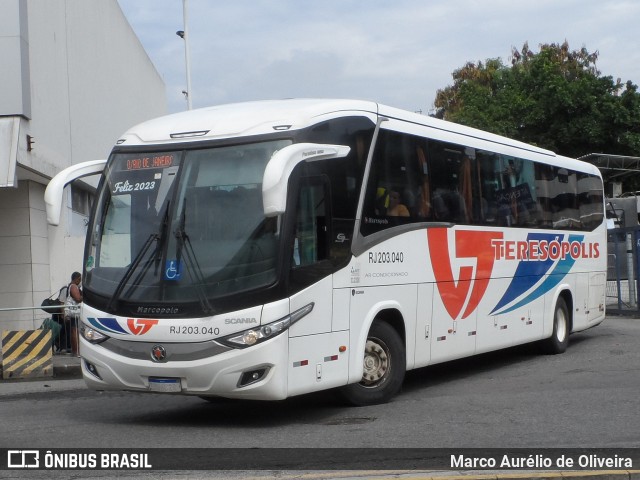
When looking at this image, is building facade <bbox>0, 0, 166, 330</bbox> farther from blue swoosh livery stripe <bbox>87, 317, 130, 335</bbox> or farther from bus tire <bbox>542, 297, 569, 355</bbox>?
Result: bus tire <bbox>542, 297, 569, 355</bbox>

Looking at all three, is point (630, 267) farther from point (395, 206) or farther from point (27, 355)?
point (27, 355)

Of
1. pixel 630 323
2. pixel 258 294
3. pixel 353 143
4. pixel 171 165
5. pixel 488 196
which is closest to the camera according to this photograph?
pixel 258 294

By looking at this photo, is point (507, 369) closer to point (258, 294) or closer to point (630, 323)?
point (258, 294)

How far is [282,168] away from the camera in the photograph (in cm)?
870

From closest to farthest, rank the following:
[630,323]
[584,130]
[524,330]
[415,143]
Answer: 1. [415,143]
2. [524,330]
3. [630,323]
4. [584,130]

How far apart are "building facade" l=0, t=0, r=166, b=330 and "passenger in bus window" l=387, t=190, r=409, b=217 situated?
827cm

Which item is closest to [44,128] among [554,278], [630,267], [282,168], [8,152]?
[8,152]

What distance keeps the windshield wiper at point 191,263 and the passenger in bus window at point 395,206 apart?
8.67 ft

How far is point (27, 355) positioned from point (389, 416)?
8.26 metres

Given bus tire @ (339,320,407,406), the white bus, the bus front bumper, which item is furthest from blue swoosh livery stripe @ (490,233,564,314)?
the bus front bumper

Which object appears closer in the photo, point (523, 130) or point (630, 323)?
point (630, 323)

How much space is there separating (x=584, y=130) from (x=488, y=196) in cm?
3214

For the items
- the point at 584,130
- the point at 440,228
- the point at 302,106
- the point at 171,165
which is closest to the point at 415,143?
the point at 440,228

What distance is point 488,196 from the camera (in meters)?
13.9
